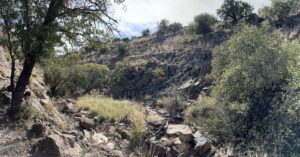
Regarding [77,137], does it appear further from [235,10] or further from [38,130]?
[235,10]

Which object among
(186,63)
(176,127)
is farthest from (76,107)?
(186,63)

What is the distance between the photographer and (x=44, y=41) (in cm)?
805

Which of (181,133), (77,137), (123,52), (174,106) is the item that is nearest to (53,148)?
(77,137)

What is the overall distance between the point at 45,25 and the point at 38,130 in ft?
8.62

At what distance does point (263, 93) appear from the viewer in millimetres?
9258

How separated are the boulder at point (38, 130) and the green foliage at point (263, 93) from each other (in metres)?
5.07

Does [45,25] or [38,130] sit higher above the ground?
[45,25]

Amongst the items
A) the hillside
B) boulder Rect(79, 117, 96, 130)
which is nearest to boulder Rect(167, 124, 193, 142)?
boulder Rect(79, 117, 96, 130)

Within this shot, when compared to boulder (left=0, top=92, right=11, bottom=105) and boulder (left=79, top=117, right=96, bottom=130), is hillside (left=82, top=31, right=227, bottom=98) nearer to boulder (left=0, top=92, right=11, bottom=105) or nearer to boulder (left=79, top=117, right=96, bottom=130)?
boulder (left=79, top=117, right=96, bottom=130)

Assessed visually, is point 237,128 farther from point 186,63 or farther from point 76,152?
point 186,63

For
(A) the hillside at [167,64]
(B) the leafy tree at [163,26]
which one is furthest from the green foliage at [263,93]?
(B) the leafy tree at [163,26]

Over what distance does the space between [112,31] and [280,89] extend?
499 cm

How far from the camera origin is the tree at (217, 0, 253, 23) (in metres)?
39.1

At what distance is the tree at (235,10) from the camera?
3912 centimetres
